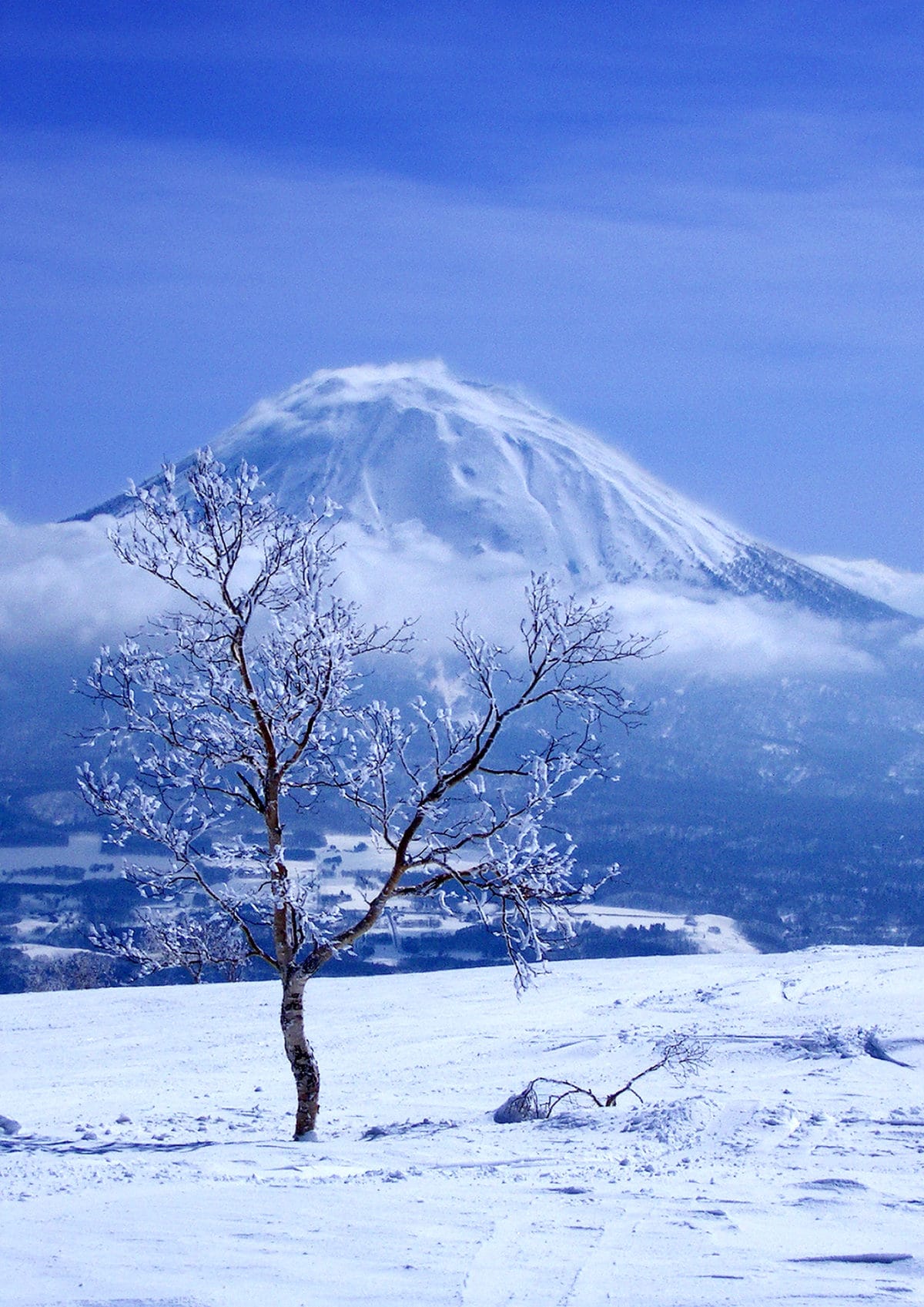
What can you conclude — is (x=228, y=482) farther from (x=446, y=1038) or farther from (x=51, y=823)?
(x=51, y=823)

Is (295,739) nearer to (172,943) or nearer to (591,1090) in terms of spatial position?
(172,943)

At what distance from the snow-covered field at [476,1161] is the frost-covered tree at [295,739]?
1.84 m

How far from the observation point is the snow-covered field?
5.71m

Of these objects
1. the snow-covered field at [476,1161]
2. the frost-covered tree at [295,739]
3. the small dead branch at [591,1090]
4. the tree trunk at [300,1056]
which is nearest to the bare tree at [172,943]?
the frost-covered tree at [295,739]

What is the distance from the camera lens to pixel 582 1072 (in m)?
14.3

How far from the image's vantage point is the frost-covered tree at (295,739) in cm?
1047

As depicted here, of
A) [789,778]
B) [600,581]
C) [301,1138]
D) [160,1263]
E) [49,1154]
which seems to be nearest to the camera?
[160,1263]

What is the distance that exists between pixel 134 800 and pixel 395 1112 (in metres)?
4.39

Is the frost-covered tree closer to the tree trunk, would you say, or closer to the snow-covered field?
the tree trunk

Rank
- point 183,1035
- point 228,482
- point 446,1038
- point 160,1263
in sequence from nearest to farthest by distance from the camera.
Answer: point 160,1263, point 228,482, point 446,1038, point 183,1035

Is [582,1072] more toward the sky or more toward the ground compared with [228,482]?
more toward the ground

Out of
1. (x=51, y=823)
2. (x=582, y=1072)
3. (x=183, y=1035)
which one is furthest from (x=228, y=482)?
(x=51, y=823)

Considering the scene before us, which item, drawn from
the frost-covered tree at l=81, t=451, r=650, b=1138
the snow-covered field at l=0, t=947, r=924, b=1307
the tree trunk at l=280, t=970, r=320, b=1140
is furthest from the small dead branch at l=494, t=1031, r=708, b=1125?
the tree trunk at l=280, t=970, r=320, b=1140

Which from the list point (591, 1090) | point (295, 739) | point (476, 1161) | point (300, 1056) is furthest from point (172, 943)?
point (591, 1090)
